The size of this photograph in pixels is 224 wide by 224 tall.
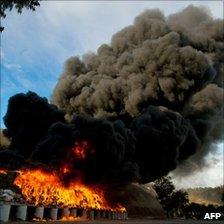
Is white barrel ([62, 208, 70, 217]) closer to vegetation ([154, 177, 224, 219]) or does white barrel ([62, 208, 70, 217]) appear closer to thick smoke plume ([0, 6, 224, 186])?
thick smoke plume ([0, 6, 224, 186])

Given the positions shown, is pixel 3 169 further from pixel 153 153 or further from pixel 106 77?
pixel 106 77

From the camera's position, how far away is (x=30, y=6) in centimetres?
2889

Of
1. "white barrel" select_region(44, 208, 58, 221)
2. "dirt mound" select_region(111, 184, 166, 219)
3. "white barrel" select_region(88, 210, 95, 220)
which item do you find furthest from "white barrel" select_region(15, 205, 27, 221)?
"dirt mound" select_region(111, 184, 166, 219)

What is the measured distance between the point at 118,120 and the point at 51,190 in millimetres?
18192

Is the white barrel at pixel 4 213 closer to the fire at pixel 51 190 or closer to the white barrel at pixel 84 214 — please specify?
the white barrel at pixel 84 214

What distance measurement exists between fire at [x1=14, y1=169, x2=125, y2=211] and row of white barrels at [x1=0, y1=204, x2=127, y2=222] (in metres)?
9.55

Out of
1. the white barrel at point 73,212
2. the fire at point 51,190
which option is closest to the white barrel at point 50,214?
the white barrel at point 73,212

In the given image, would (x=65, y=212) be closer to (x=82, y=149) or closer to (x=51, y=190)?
(x=51, y=190)

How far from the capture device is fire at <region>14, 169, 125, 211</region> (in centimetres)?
6122

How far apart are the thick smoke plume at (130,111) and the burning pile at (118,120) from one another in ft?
0.57

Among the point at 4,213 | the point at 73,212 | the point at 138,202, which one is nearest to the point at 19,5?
the point at 4,213

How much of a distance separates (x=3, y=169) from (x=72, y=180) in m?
10.4

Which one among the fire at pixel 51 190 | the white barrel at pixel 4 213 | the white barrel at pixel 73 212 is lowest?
the white barrel at pixel 4 213

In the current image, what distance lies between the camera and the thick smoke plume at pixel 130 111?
6806 cm
